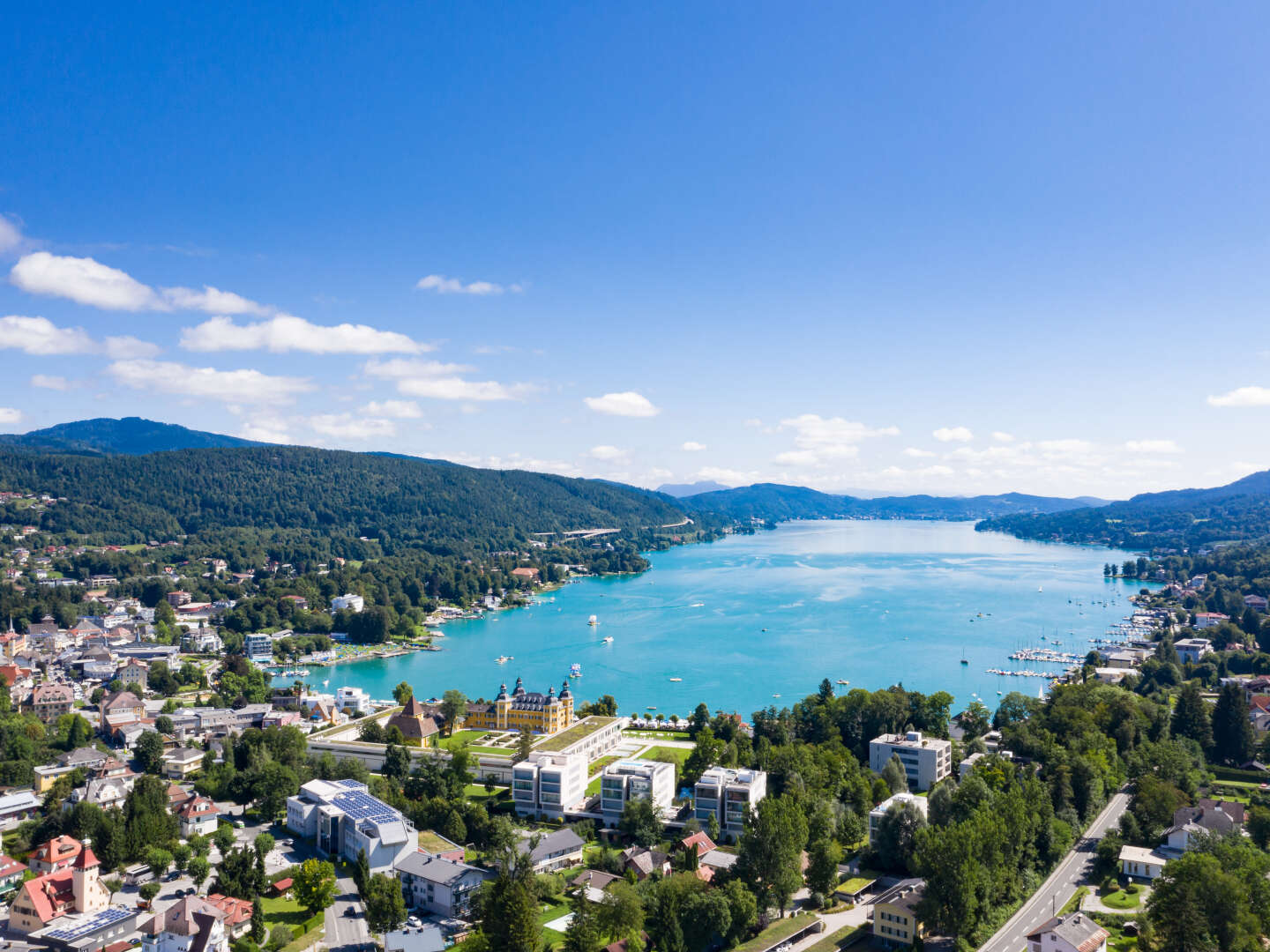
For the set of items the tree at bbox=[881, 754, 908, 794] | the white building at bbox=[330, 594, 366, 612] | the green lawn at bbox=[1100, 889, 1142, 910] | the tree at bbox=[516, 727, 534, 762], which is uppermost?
the white building at bbox=[330, 594, 366, 612]

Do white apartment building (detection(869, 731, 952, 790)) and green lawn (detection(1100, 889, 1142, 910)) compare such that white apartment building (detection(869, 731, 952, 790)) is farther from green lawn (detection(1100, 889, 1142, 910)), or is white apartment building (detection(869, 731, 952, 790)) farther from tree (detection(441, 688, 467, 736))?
tree (detection(441, 688, 467, 736))

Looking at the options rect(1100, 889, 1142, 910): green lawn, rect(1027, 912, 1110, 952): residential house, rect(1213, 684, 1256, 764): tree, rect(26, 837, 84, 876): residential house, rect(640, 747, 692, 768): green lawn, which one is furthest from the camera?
rect(1213, 684, 1256, 764): tree

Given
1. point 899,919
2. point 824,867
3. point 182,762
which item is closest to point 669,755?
point 824,867

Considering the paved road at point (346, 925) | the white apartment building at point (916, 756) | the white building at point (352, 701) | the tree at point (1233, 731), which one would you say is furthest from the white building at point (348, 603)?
the tree at point (1233, 731)

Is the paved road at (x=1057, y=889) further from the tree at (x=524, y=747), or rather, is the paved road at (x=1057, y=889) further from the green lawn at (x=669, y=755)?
the tree at (x=524, y=747)

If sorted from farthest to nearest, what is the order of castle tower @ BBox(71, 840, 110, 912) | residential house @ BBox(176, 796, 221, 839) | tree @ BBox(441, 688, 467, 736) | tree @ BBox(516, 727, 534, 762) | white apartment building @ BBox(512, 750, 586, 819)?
tree @ BBox(441, 688, 467, 736)
tree @ BBox(516, 727, 534, 762)
white apartment building @ BBox(512, 750, 586, 819)
residential house @ BBox(176, 796, 221, 839)
castle tower @ BBox(71, 840, 110, 912)

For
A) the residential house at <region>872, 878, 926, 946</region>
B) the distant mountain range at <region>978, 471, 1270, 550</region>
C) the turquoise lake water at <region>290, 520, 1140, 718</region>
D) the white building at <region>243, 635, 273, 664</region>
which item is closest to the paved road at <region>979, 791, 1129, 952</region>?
the residential house at <region>872, 878, 926, 946</region>
